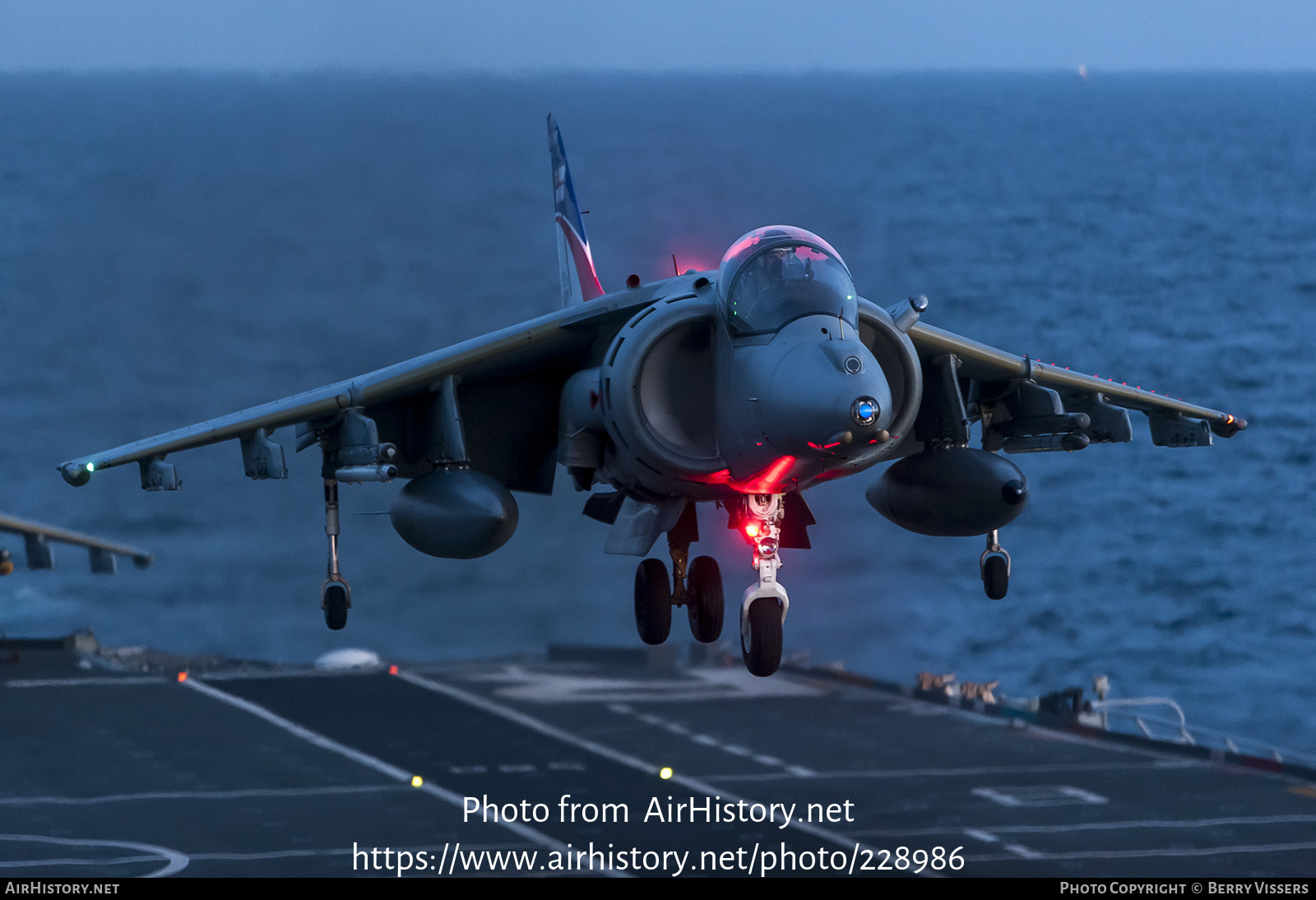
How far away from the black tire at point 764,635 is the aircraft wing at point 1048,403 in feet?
15.9

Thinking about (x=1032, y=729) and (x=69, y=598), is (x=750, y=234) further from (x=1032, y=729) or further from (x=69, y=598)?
(x=1032, y=729)

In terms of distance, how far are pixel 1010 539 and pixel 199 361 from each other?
231 feet

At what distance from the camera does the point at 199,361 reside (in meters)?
140

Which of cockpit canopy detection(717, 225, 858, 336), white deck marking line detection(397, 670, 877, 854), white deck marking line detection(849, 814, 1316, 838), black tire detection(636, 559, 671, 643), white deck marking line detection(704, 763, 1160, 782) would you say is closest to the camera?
cockpit canopy detection(717, 225, 858, 336)

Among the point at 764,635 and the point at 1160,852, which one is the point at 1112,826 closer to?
the point at 1160,852

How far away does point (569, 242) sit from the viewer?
99.2 feet

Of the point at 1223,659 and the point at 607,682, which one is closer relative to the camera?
the point at 1223,659

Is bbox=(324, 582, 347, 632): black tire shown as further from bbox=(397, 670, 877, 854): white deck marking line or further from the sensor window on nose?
bbox=(397, 670, 877, 854): white deck marking line

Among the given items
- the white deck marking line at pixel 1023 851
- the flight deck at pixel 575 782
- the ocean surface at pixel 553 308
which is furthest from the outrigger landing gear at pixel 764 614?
the white deck marking line at pixel 1023 851

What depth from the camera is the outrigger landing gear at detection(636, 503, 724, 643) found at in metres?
21.3

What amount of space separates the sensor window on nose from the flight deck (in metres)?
104

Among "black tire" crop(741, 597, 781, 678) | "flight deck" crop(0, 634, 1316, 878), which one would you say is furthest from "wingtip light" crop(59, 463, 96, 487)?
"flight deck" crop(0, 634, 1316, 878)

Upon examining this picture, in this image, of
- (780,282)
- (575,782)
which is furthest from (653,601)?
(575,782)
